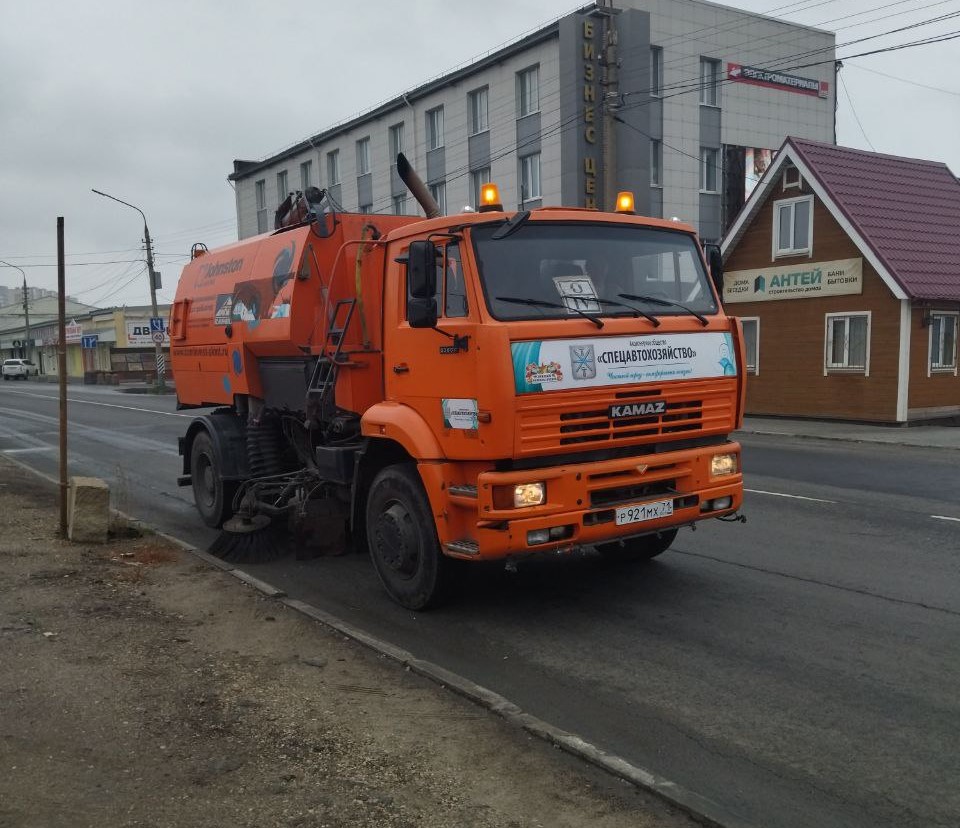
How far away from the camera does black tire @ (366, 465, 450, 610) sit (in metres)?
6.10

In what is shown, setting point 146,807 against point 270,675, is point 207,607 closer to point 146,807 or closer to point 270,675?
point 270,675

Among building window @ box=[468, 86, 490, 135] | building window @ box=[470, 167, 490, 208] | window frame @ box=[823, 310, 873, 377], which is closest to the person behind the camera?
window frame @ box=[823, 310, 873, 377]

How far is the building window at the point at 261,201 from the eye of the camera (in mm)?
53688

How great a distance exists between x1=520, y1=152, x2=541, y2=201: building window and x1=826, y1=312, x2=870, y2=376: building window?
51.4 ft

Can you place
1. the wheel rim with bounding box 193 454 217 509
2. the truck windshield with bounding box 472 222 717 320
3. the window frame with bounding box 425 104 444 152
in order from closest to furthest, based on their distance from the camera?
1. the truck windshield with bounding box 472 222 717 320
2. the wheel rim with bounding box 193 454 217 509
3. the window frame with bounding box 425 104 444 152

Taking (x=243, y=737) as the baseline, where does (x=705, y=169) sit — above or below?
above

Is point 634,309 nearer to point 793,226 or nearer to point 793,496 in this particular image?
point 793,496

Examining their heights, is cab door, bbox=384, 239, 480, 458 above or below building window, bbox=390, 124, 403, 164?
below

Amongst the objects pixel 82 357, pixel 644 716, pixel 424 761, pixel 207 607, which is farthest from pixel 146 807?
pixel 82 357

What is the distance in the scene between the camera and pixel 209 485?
9.71m

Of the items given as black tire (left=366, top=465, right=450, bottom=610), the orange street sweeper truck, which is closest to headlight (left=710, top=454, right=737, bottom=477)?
the orange street sweeper truck

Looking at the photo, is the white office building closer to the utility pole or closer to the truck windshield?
the utility pole

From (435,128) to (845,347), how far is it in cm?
2392

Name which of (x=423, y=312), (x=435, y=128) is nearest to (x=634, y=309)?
(x=423, y=312)
